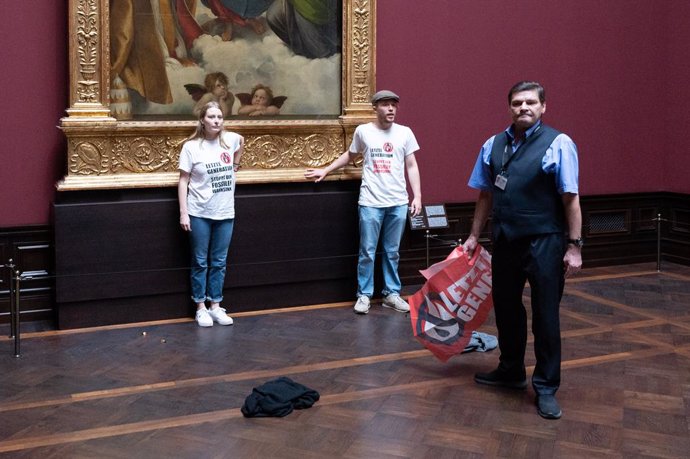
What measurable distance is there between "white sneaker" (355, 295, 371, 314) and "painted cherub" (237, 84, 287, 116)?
5.83ft

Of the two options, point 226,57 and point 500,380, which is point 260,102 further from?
point 500,380

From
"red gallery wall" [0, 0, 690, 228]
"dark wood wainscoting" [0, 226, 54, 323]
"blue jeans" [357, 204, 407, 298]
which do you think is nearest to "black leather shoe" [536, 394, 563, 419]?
"blue jeans" [357, 204, 407, 298]

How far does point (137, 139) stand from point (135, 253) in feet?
3.04

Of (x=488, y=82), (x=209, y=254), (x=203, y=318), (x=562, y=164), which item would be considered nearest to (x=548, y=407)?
(x=562, y=164)

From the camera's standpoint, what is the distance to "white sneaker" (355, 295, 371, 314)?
8031mm

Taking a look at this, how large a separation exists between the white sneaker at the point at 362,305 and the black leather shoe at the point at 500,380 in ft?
6.95

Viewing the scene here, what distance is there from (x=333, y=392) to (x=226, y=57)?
132 inches

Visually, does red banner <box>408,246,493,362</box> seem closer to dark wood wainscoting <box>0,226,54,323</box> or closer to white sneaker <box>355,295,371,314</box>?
white sneaker <box>355,295,371,314</box>

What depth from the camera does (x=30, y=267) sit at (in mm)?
7664

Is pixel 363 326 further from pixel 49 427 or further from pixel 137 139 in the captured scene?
pixel 49 427

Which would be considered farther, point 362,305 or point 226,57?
point 362,305

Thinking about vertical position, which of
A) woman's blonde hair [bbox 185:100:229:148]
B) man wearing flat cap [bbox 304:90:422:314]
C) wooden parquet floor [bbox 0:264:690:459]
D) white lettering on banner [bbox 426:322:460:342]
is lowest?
wooden parquet floor [bbox 0:264:690:459]

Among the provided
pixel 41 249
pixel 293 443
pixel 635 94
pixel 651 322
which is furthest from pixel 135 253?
pixel 635 94

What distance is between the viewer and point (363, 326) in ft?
24.9
